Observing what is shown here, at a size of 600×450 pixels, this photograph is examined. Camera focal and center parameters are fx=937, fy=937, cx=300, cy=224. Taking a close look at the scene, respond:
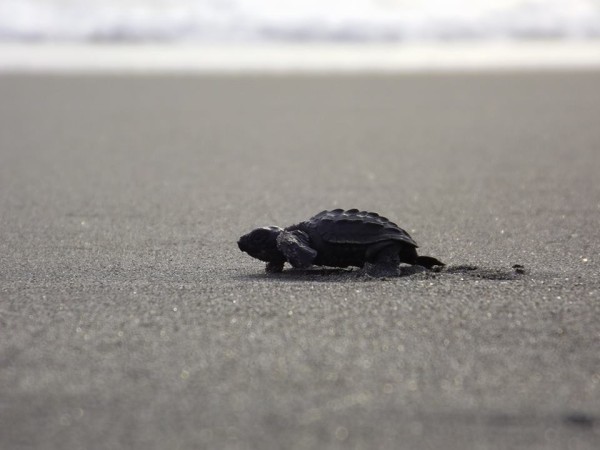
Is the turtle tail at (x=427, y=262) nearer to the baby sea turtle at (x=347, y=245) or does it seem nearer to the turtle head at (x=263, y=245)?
the baby sea turtle at (x=347, y=245)

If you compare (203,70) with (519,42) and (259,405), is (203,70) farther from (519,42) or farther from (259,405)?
(259,405)

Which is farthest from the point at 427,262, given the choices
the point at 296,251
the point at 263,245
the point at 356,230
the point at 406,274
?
the point at 263,245

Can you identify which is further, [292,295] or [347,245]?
[347,245]

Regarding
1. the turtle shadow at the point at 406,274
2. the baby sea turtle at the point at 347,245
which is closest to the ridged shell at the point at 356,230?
the baby sea turtle at the point at 347,245

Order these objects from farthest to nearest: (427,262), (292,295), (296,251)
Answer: (427,262), (296,251), (292,295)

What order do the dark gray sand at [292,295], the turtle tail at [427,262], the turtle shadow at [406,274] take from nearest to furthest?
the dark gray sand at [292,295] < the turtle shadow at [406,274] < the turtle tail at [427,262]

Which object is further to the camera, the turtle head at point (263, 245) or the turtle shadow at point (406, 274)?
the turtle head at point (263, 245)

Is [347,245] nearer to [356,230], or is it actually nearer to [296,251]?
[356,230]
